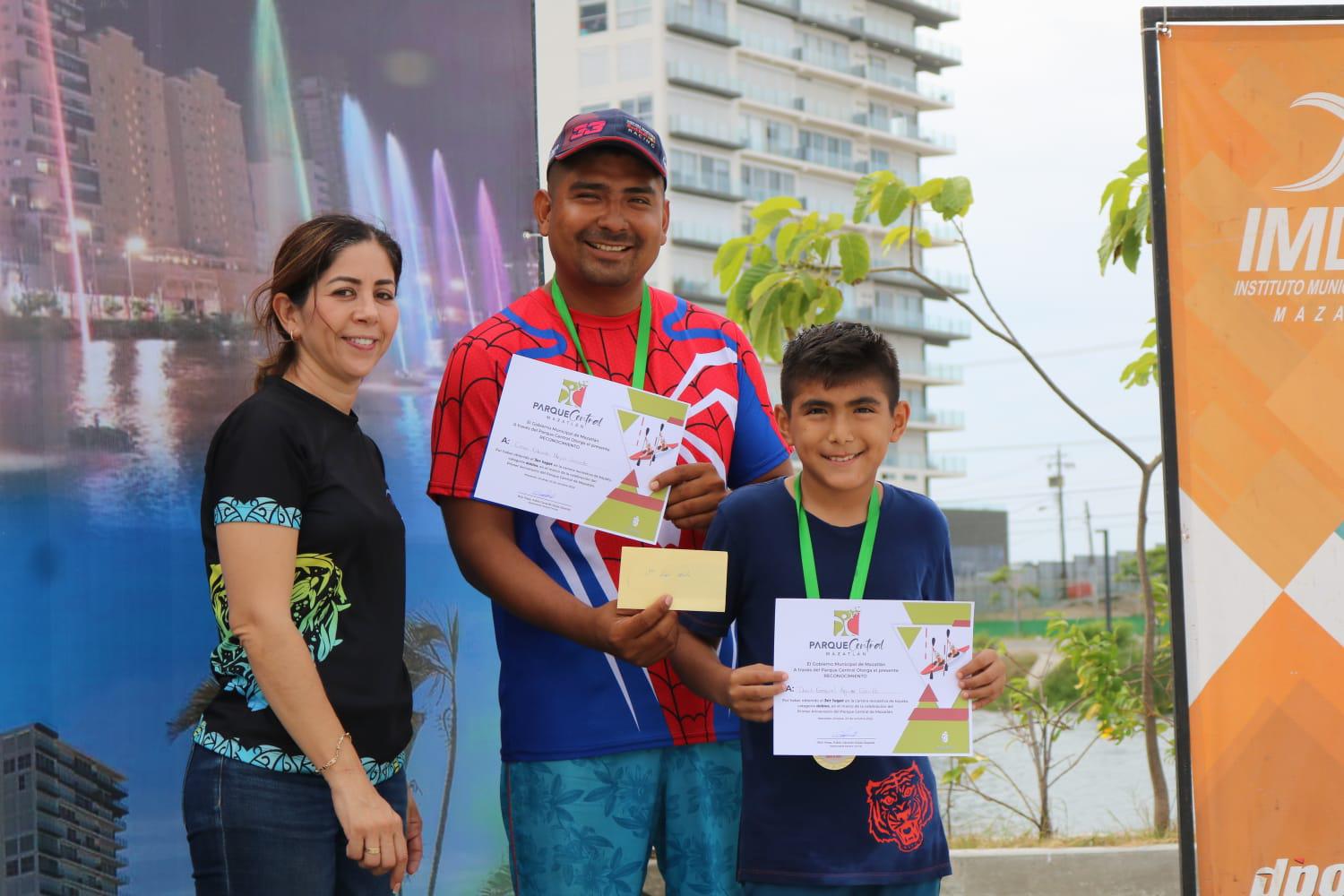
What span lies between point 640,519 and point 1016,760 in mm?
5999

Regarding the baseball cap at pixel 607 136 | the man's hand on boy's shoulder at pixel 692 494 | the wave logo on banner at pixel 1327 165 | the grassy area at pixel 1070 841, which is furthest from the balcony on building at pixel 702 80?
the man's hand on boy's shoulder at pixel 692 494

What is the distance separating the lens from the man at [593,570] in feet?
8.45

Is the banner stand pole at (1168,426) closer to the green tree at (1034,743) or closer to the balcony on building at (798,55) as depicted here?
the green tree at (1034,743)

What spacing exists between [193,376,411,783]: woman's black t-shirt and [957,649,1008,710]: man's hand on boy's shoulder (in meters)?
1.06

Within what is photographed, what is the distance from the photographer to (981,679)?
2.49m

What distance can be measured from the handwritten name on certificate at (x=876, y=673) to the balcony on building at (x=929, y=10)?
84.7 metres

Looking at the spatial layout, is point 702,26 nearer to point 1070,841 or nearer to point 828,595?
point 1070,841

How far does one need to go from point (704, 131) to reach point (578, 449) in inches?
2627

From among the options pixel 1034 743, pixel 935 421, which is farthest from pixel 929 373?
pixel 1034 743

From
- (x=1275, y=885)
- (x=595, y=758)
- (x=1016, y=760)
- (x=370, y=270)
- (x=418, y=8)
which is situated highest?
(x=418, y=8)

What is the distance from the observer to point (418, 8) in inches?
152

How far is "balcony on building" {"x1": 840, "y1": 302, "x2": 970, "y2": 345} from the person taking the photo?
76206mm

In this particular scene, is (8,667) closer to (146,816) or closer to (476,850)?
(146,816)

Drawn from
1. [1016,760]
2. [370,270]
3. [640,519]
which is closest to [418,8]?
[370,270]
